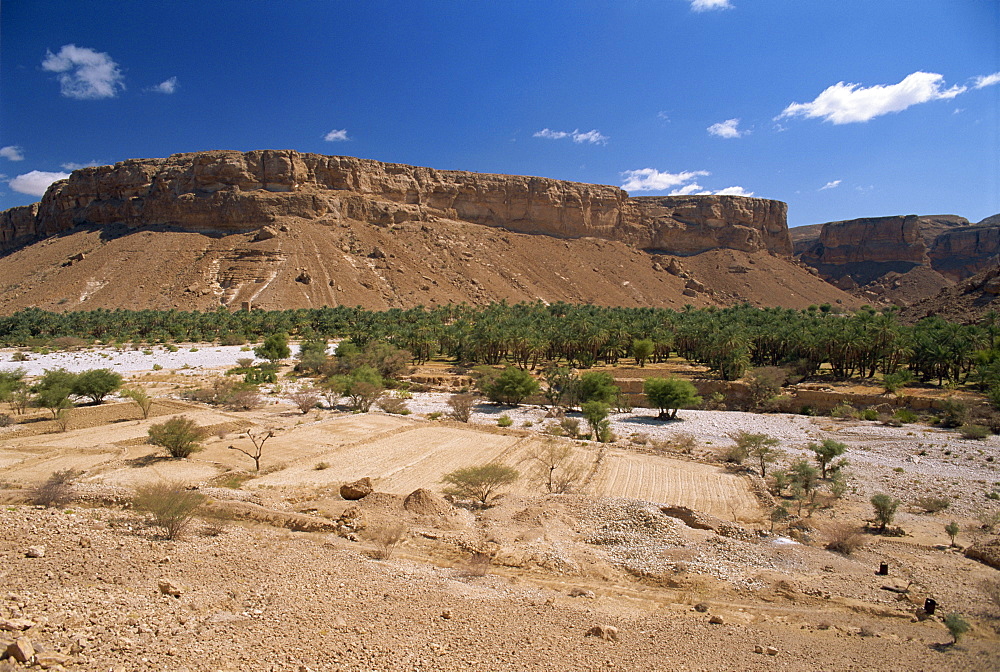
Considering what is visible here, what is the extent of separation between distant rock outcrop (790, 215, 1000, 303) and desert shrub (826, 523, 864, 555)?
129689mm

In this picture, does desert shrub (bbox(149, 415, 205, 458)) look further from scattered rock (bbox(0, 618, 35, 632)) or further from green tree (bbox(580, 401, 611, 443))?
green tree (bbox(580, 401, 611, 443))

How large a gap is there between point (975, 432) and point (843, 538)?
59.3 ft

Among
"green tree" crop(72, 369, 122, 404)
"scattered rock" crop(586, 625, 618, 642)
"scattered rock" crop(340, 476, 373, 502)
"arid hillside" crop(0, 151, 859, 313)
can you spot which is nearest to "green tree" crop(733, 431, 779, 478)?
"scattered rock" crop(586, 625, 618, 642)

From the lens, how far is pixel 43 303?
76.4 meters

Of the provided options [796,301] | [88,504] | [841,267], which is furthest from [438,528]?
[841,267]

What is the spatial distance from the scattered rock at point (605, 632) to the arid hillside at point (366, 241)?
7465cm

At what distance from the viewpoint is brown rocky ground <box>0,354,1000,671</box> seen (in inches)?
279

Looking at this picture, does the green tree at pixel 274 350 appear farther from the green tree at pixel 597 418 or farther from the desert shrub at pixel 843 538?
the desert shrub at pixel 843 538

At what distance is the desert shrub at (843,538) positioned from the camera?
11.9 metres

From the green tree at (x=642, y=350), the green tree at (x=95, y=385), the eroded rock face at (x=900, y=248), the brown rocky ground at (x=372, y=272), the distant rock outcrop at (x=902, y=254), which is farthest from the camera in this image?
the eroded rock face at (x=900, y=248)

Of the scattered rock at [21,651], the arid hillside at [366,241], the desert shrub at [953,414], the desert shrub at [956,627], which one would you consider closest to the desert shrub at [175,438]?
the scattered rock at [21,651]

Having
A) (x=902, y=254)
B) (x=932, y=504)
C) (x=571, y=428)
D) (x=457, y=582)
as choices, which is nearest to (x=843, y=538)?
(x=932, y=504)

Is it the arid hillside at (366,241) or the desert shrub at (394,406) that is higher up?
the arid hillside at (366,241)

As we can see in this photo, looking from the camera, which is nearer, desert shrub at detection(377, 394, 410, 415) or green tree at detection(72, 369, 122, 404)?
green tree at detection(72, 369, 122, 404)
